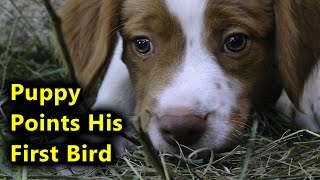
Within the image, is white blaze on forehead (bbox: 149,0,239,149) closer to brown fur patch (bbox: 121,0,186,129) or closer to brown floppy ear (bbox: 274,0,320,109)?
brown fur patch (bbox: 121,0,186,129)

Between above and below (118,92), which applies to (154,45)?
above

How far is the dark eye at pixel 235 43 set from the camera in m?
3.29

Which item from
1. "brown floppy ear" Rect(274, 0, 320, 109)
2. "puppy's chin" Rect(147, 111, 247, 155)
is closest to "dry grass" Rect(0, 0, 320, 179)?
"puppy's chin" Rect(147, 111, 247, 155)

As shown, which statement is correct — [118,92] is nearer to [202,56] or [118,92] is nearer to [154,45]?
[154,45]

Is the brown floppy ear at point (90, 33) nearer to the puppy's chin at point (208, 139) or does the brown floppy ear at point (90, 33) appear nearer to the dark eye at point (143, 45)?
the dark eye at point (143, 45)

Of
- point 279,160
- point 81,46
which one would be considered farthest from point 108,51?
point 279,160

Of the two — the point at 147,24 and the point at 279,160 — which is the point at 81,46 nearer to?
the point at 147,24

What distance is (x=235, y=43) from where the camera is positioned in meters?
3.30

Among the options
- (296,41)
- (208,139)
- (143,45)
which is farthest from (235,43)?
(208,139)

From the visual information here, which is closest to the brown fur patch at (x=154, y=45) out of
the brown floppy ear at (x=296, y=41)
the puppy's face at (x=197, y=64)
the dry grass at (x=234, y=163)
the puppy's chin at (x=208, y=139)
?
the puppy's face at (x=197, y=64)

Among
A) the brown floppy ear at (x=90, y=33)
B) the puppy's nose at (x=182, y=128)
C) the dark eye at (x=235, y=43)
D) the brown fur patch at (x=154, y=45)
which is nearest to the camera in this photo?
the puppy's nose at (x=182, y=128)

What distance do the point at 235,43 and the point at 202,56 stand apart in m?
0.19

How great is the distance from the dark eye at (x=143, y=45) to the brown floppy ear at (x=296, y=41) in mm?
593

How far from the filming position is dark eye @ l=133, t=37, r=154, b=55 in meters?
3.37
